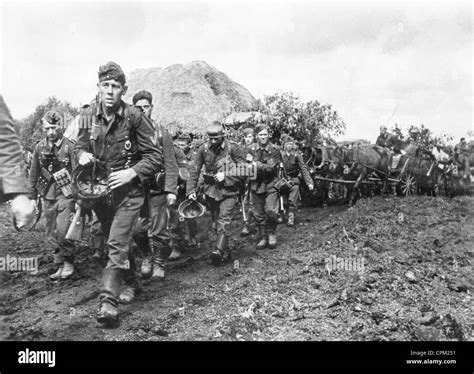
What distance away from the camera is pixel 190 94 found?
516 inches

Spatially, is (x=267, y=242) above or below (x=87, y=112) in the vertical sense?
→ below

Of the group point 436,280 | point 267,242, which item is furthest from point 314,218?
point 436,280

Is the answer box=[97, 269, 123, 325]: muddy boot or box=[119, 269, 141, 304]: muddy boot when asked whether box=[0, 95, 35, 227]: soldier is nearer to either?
box=[97, 269, 123, 325]: muddy boot

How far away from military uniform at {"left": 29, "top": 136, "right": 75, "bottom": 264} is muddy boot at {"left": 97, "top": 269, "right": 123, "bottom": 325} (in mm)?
1608

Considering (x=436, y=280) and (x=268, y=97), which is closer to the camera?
(x=436, y=280)

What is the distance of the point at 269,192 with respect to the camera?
7180mm

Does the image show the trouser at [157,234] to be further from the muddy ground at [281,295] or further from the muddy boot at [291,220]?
the muddy boot at [291,220]

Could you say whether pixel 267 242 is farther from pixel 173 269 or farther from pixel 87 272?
pixel 87 272

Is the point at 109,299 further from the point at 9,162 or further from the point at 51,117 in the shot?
the point at 51,117

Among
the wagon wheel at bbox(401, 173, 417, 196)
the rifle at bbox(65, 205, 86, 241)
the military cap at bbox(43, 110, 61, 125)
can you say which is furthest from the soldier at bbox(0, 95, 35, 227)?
the wagon wheel at bbox(401, 173, 417, 196)

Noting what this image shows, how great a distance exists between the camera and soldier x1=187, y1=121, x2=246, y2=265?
6203 millimetres
